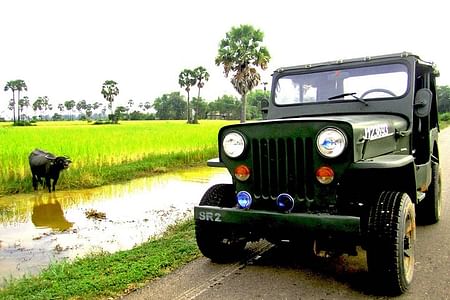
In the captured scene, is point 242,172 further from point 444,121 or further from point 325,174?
A: point 444,121

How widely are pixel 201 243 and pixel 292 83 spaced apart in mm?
2341

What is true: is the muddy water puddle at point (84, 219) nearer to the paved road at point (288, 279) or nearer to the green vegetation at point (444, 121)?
the paved road at point (288, 279)

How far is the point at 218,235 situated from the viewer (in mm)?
4285

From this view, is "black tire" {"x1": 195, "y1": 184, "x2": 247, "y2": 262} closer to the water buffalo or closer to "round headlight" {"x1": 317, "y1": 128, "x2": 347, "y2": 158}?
"round headlight" {"x1": 317, "y1": 128, "x2": 347, "y2": 158}

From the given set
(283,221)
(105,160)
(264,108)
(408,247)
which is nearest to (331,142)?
(283,221)

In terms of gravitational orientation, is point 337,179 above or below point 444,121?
below

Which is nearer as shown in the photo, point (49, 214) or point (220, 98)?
point (49, 214)

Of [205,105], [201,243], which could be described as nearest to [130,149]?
[201,243]

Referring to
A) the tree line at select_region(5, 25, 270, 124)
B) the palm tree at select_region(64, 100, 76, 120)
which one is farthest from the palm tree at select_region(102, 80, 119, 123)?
the palm tree at select_region(64, 100, 76, 120)

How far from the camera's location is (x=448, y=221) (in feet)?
19.5

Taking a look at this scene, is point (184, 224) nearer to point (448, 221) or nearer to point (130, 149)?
point (448, 221)

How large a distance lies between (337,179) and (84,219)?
5548 millimetres

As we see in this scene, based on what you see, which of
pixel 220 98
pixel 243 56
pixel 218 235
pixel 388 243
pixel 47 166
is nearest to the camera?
pixel 388 243


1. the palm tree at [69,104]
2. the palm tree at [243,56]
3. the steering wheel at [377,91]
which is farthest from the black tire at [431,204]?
the palm tree at [69,104]
